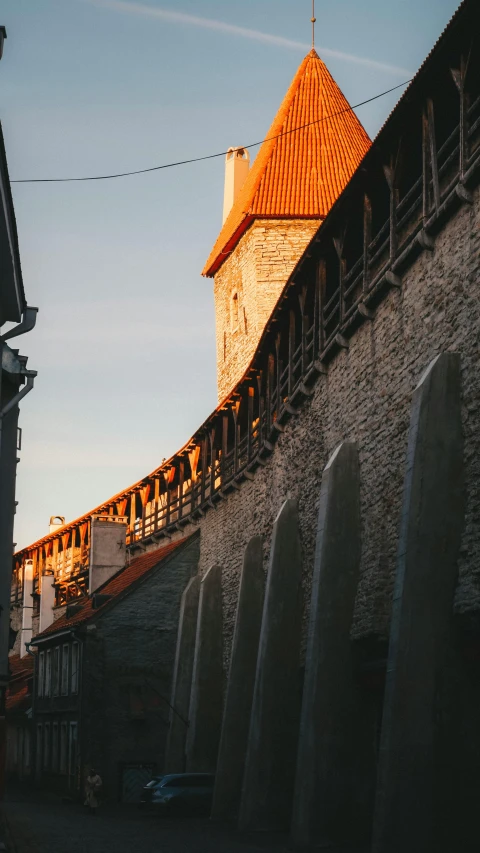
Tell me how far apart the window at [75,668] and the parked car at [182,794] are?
25.7 feet

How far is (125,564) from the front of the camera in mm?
41094

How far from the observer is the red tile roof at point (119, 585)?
31969mm

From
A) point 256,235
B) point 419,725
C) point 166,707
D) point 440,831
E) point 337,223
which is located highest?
point 256,235

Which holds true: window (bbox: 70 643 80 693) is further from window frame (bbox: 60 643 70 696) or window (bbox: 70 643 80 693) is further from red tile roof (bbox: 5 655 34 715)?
red tile roof (bbox: 5 655 34 715)

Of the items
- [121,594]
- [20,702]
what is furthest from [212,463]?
[20,702]

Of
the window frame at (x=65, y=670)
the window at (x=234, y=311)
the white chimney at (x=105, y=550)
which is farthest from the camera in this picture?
the window at (x=234, y=311)

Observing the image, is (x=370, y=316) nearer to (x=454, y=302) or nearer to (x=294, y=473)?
(x=454, y=302)

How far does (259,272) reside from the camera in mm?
39906

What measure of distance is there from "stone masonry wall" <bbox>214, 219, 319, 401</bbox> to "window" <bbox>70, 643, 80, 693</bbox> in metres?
11.8

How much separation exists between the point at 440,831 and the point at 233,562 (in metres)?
15.8

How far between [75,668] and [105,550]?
858 cm

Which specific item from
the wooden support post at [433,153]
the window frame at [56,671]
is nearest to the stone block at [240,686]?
the wooden support post at [433,153]

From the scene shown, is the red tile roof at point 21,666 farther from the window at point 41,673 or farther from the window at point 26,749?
the window at point 41,673

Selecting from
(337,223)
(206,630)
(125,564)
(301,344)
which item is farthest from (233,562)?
(125,564)
